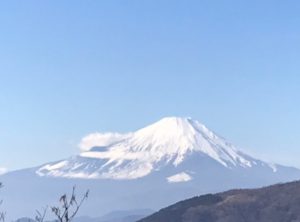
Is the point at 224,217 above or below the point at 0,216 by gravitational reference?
above

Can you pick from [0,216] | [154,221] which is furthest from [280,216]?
[0,216]

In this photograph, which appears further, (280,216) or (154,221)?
(154,221)

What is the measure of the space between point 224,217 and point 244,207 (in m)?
10.7

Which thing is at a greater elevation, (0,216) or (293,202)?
(293,202)

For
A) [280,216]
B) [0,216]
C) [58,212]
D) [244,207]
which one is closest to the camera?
[58,212]

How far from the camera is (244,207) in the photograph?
194 metres

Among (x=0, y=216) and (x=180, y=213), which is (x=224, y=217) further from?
(x=0, y=216)

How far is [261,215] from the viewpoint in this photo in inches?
7357

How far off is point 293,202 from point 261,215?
953 cm

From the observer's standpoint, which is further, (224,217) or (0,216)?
→ (224,217)

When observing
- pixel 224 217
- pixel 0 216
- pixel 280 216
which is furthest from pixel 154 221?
pixel 0 216

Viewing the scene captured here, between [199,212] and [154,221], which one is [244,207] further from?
[154,221]

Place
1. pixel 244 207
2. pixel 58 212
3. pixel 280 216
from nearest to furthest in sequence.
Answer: pixel 58 212 → pixel 280 216 → pixel 244 207

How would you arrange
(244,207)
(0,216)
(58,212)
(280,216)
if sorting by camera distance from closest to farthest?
(58,212), (0,216), (280,216), (244,207)
